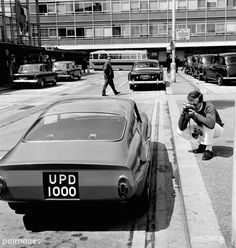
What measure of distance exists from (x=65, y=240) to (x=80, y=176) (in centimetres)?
74

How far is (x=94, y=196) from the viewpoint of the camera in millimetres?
4090

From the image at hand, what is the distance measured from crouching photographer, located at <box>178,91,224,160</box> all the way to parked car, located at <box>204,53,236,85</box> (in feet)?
54.6

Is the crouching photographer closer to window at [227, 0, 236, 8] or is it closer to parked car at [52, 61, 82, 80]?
parked car at [52, 61, 82, 80]

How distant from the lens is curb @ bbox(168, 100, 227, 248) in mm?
3793

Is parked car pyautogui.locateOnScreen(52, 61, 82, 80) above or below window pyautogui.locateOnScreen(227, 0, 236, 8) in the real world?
below

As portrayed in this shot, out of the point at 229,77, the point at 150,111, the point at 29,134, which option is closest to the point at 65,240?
the point at 29,134

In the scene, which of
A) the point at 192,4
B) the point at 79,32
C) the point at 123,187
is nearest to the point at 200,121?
the point at 123,187

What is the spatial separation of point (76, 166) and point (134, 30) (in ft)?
202

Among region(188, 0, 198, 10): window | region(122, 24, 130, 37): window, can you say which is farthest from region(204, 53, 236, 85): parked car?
region(122, 24, 130, 37): window

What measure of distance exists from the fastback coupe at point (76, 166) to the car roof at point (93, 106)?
0.33 meters

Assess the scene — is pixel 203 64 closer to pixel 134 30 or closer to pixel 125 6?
pixel 134 30

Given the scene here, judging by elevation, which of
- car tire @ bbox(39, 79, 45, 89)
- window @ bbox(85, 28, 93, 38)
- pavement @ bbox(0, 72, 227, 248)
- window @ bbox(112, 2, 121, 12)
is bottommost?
car tire @ bbox(39, 79, 45, 89)

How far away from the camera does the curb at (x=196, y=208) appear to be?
3793 mm

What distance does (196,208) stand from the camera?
4586 millimetres
